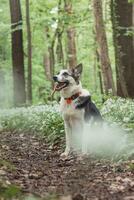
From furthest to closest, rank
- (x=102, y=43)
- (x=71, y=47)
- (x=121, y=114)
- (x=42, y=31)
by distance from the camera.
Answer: (x=42, y=31) < (x=71, y=47) < (x=102, y=43) < (x=121, y=114)

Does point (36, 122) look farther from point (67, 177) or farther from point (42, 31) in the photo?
point (42, 31)

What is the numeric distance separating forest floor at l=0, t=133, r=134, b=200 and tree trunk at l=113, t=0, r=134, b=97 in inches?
266

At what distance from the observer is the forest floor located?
5.11 metres

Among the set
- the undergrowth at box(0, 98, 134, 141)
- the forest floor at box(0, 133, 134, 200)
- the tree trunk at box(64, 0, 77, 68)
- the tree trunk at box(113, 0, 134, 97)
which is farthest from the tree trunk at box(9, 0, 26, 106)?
the forest floor at box(0, 133, 134, 200)

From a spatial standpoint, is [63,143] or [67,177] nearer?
[67,177]

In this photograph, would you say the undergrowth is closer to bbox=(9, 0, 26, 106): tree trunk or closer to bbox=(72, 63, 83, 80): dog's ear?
bbox=(72, 63, 83, 80): dog's ear

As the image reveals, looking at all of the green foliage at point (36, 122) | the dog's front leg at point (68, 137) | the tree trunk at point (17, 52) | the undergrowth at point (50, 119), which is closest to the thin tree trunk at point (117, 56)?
the undergrowth at point (50, 119)

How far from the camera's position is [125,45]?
15.2m

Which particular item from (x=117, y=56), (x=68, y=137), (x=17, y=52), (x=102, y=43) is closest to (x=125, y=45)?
(x=117, y=56)

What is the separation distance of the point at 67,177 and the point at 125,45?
9.61m

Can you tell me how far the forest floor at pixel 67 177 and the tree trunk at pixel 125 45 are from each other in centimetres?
675

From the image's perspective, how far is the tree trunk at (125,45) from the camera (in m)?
14.9

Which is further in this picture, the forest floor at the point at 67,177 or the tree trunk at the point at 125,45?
the tree trunk at the point at 125,45

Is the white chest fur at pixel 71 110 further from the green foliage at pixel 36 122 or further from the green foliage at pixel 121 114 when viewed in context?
the green foliage at pixel 36 122
